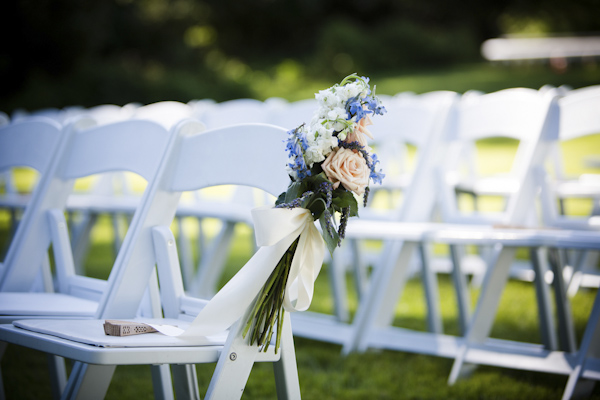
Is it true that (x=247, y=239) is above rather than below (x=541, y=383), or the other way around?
above

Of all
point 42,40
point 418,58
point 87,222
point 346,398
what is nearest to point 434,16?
point 418,58

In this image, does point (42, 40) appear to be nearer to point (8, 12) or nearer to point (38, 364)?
point (8, 12)

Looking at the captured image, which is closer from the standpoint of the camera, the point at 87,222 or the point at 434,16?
the point at 87,222

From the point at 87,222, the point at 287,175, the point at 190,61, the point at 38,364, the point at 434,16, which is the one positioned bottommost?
the point at 38,364

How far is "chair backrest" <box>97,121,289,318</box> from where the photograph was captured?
207 cm

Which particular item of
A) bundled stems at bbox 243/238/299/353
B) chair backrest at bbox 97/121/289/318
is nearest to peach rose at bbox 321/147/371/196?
bundled stems at bbox 243/238/299/353

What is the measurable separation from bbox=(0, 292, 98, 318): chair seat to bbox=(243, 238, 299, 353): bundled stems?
776 mm

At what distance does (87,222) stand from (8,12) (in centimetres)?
1648

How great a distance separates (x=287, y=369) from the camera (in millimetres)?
1890

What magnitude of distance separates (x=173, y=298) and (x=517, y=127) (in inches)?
81.5

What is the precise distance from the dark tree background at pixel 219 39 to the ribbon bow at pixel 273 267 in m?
17.3

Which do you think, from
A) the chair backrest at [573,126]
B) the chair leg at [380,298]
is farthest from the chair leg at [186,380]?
the chair backrest at [573,126]

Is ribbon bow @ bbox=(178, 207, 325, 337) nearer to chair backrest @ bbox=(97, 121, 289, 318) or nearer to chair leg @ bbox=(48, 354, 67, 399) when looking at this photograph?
chair backrest @ bbox=(97, 121, 289, 318)

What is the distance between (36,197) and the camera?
2.75 meters
